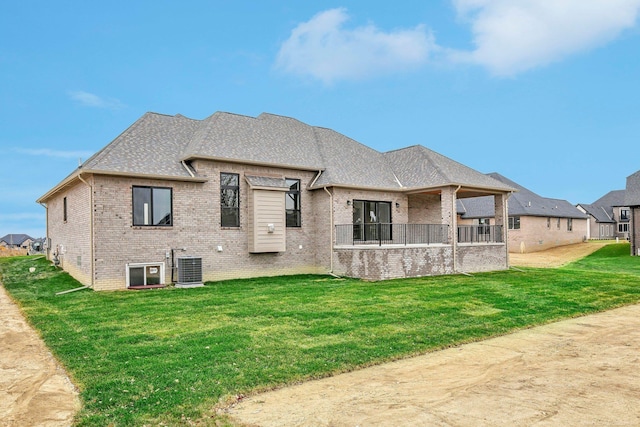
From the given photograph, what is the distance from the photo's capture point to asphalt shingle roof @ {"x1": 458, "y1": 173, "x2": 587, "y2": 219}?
34500 millimetres

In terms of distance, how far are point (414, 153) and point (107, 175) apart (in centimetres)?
1304

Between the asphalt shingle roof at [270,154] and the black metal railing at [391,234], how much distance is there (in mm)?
1638

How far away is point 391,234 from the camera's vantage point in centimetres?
1877

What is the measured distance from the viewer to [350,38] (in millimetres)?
18016

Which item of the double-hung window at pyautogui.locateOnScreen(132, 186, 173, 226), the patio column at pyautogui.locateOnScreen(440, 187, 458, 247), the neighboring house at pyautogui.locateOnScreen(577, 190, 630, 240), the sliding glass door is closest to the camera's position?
the double-hung window at pyautogui.locateOnScreen(132, 186, 173, 226)

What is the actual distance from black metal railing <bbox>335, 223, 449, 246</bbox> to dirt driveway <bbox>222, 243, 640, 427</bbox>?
9.91 meters

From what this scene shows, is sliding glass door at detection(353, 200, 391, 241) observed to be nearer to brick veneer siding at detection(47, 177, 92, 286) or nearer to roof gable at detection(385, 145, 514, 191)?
roof gable at detection(385, 145, 514, 191)

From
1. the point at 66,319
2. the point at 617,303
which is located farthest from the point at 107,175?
the point at 617,303

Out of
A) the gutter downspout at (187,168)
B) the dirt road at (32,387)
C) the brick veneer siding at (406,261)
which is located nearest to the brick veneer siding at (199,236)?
the gutter downspout at (187,168)

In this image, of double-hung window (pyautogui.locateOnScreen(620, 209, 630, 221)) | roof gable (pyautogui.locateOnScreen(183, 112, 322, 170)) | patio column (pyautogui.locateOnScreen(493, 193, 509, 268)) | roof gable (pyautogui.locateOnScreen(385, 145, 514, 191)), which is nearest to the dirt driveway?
roof gable (pyautogui.locateOnScreen(183, 112, 322, 170))

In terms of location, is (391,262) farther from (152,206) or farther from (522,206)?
(522,206)

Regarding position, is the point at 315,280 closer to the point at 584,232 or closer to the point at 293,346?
the point at 293,346

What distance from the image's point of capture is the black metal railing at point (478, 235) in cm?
1941

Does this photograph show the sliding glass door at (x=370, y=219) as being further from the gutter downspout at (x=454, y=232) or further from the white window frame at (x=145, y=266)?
the white window frame at (x=145, y=266)
